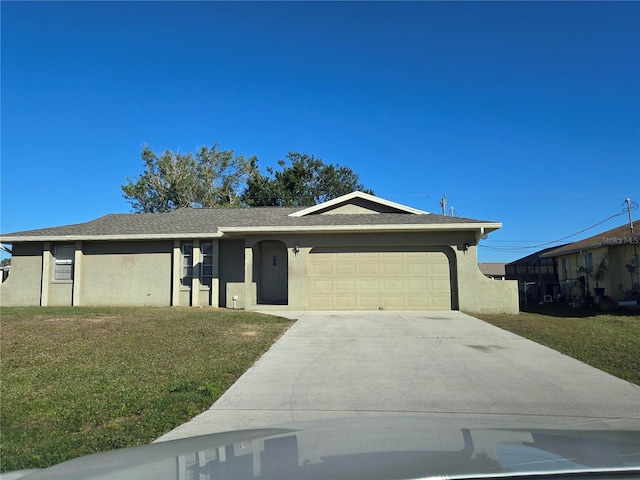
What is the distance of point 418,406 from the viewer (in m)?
5.84

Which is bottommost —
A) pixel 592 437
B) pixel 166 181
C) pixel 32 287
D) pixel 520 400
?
pixel 520 400

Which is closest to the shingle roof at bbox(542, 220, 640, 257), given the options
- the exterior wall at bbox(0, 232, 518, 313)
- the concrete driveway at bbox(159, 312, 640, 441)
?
the exterior wall at bbox(0, 232, 518, 313)

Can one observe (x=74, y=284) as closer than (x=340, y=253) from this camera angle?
No

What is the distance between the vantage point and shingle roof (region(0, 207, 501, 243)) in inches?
659

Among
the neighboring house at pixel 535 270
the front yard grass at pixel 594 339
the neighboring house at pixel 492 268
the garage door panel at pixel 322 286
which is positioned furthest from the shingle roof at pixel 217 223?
the neighboring house at pixel 492 268

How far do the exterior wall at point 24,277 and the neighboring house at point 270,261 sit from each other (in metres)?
0.04

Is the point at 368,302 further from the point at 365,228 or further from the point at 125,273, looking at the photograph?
the point at 125,273

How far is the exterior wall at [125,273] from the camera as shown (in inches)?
739

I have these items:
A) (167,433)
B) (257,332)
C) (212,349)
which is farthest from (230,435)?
(257,332)

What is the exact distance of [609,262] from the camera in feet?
73.5

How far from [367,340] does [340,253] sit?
697 centimetres

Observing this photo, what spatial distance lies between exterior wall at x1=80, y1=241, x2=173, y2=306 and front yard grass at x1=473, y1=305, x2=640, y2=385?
11590 mm

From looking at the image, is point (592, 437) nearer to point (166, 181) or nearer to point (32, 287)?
point (32, 287)
